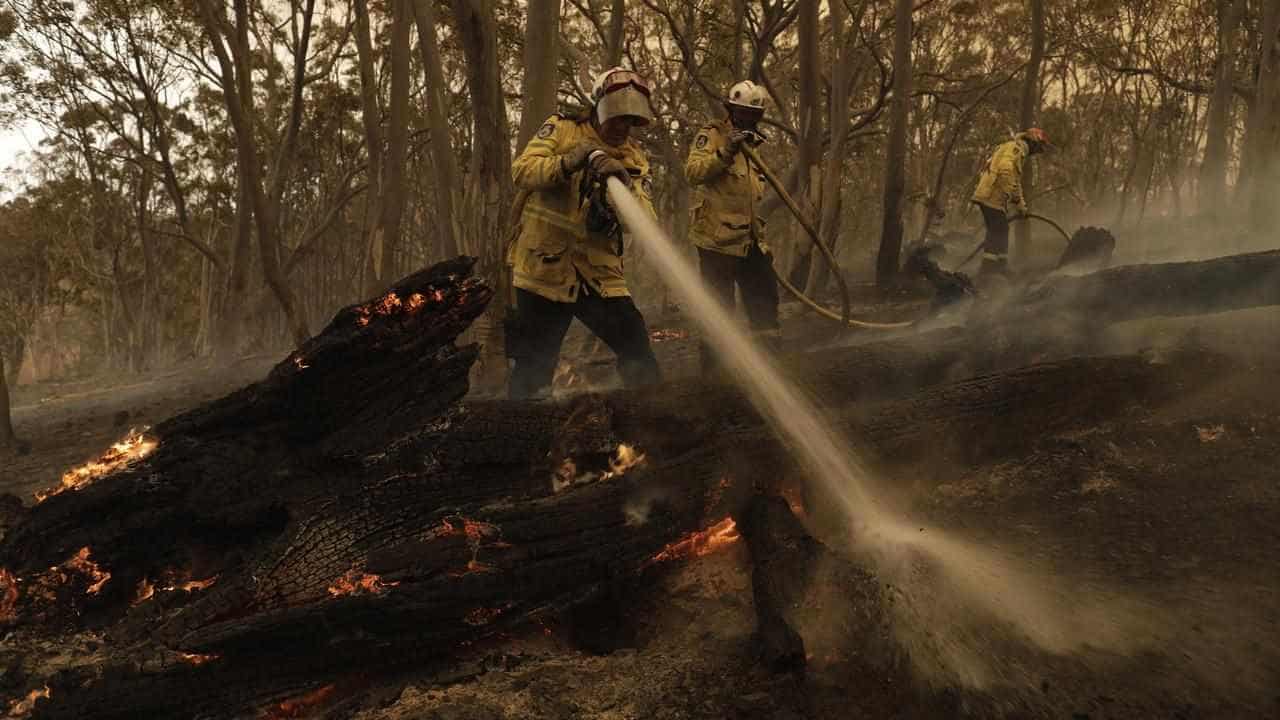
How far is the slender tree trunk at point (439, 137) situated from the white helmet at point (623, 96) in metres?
3.27

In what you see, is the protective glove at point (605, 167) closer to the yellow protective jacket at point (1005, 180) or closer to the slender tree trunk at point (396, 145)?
the slender tree trunk at point (396, 145)

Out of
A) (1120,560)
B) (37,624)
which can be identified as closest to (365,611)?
(37,624)

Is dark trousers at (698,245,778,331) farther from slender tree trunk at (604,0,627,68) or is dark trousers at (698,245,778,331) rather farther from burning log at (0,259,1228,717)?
slender tree trunk at (604,0,627,68)

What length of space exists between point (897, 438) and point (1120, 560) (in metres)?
1.07

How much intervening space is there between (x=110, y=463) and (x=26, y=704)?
2.67 ft

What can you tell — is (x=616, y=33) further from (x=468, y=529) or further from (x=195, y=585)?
(x=195, y=585)

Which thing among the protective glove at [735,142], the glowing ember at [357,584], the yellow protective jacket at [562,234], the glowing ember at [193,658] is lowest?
the glowing ember at [193,658]

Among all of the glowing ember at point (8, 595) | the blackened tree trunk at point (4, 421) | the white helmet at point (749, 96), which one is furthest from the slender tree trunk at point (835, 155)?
the blackened tree trunk at point (4, 421)

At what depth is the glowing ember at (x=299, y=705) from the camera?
92.6 inches

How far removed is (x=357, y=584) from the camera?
2.47 meters

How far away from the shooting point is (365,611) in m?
2.42

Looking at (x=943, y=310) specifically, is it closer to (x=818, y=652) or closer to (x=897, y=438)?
(x=897, y=438)

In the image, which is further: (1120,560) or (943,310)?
(943,310)

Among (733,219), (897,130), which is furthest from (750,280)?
(897,130)
